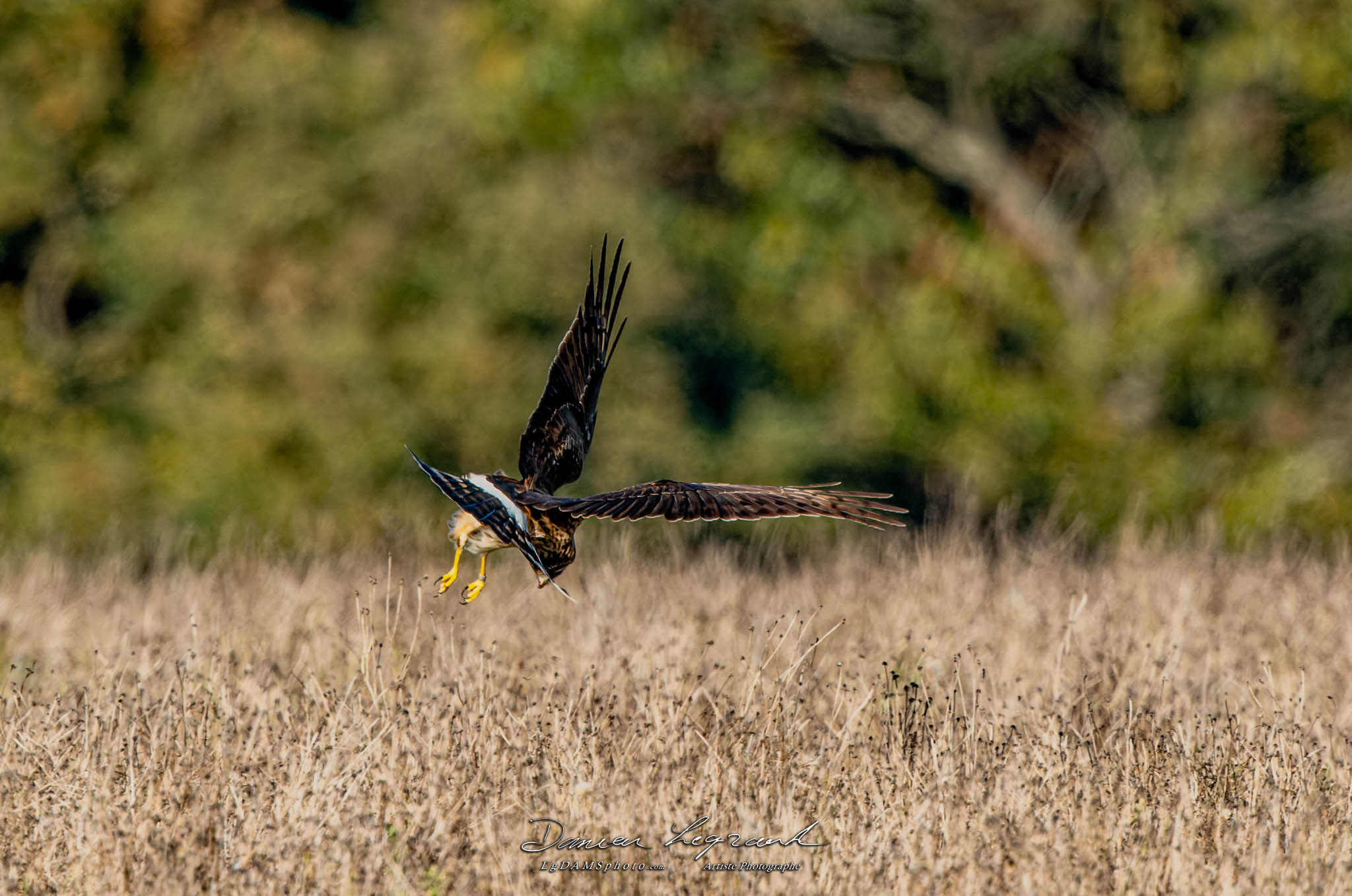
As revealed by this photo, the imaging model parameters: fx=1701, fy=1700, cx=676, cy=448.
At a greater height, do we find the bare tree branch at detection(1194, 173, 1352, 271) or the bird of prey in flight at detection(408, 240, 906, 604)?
the bare tree branch at detection(1194, 173, 1352, 271)

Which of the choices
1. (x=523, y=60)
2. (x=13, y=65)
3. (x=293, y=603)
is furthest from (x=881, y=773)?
(x=13, y=65)

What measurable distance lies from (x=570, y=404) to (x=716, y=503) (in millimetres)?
1994

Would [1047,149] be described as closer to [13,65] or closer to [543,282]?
[543,282]

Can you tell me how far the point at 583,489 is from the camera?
1647 centimetres

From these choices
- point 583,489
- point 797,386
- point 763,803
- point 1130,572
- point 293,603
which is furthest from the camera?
point 797,386

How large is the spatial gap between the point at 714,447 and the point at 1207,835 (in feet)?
39.5

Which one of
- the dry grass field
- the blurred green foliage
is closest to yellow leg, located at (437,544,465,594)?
the dry grass field

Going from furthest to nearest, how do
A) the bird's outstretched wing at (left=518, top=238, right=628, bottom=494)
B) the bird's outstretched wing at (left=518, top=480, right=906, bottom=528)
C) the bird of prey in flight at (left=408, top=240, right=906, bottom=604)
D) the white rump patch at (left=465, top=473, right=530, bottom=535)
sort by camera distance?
the bird's outstretched wing at (left=518, top=238, right=628, bottom=494) → the white rump patch at (left=465, top=473, right=530, bottom=535) → the bird of prey in flight at (left=408, top=240, right=906, bottom=604) → the bird's outstretched wing at (left=518, top=480, right=906, bottom=528)

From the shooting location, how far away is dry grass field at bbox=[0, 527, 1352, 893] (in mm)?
4781
